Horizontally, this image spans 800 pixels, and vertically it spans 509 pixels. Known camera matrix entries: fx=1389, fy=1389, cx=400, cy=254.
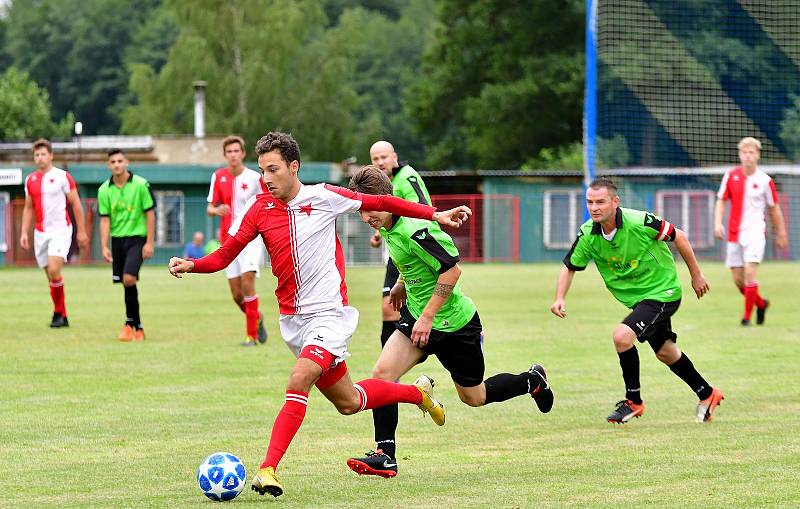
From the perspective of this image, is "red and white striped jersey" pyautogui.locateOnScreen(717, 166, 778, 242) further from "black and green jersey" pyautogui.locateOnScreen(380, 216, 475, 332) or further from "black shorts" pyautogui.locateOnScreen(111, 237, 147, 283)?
"black and green jersey" pyautogui.locateOnScreen(380, 216, 475, 332)

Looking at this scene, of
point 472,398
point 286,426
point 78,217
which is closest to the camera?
point 286,426

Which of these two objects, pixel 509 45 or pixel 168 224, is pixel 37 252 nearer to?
pixel 168 224

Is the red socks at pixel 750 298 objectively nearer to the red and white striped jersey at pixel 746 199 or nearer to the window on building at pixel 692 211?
the red and white striped jersey at pixel 746 199

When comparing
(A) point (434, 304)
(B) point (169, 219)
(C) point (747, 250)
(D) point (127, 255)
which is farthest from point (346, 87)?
(A) point (434, 304)

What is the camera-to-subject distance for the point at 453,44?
60.6 meters

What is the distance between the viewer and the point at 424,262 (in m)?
8.12

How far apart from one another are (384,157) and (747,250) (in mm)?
7890

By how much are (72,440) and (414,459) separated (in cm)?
224

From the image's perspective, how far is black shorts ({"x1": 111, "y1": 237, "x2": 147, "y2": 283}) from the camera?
15.4m

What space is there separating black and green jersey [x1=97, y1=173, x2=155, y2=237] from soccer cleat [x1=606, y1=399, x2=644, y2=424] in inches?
298

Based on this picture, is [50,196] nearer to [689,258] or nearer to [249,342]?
[249,342]

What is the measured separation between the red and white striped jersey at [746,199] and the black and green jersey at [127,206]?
6860 millimetres

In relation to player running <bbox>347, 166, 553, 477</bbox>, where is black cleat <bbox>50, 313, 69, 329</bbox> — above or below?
below

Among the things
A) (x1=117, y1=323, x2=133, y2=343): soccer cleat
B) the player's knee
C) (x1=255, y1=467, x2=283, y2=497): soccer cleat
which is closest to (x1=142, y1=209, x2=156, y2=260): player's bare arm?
(x1=117, y1=323, x2=133, y2=343): soccer cleat
